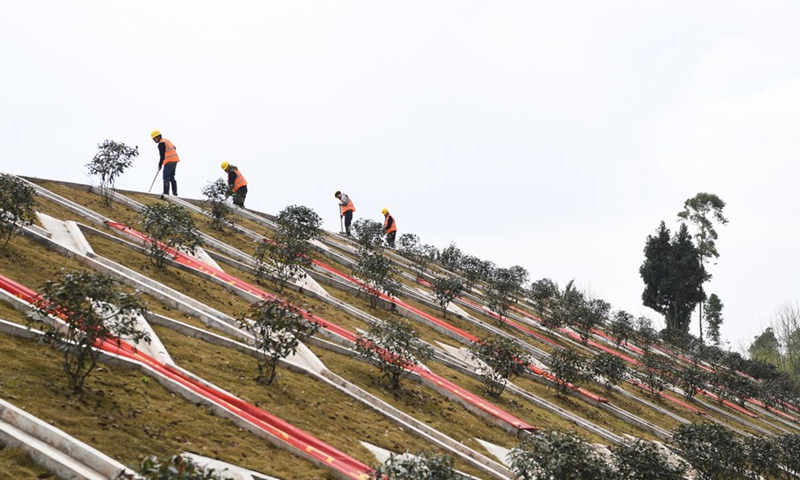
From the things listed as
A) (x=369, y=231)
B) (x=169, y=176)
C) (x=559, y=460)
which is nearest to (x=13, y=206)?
(x=559, y=460)

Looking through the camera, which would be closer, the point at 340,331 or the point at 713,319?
the point at 340,331

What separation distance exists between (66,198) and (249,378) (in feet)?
36.9

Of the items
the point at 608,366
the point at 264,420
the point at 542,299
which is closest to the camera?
the point at 264,420

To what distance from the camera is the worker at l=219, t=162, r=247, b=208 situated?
2572 cm

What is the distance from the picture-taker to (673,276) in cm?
4791

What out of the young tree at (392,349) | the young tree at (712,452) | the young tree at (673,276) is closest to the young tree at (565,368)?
the young tree at (712,452)

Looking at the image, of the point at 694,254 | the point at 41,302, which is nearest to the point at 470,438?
the point at 41,302

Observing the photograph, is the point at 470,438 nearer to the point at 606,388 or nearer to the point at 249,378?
the point at 249,378

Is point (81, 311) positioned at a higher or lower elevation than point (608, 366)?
lower

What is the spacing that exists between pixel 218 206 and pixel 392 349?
36.5 feet

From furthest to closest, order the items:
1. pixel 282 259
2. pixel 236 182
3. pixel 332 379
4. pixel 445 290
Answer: pixel 236 182 < pixel 445 290 < pixel 282 259 < pixel 332 379

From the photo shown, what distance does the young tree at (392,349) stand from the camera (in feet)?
41.9

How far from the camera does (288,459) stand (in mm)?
8242

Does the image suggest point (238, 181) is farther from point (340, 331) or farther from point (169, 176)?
point (340, 331)
